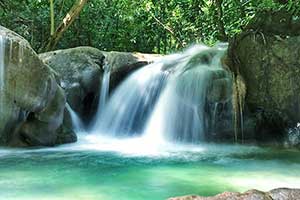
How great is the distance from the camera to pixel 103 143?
8.94m

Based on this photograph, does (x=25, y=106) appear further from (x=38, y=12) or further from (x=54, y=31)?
(x=38, y=12)

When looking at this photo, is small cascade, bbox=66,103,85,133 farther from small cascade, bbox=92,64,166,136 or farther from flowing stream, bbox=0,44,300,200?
small cascade, bbox=92,64,166,136

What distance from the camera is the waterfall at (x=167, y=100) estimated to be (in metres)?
9.20

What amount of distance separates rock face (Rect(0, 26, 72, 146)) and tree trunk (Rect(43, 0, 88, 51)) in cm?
495

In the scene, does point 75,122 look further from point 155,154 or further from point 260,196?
point 260,196

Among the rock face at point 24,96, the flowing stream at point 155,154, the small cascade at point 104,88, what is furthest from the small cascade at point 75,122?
the rock face at point 24,96

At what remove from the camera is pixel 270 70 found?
888 centimetres

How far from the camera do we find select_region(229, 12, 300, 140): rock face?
8672 mm

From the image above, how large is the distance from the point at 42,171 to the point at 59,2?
11.3 m

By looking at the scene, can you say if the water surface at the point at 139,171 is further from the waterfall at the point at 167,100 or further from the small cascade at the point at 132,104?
the small cascade at the point at 132,104

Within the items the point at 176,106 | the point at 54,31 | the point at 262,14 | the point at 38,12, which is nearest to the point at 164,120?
the point at 176,106

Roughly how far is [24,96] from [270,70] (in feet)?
14.9

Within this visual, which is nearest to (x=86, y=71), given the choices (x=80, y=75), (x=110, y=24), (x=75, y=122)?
(x=80, y=75)

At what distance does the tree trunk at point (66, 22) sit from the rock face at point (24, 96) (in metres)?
4.95
